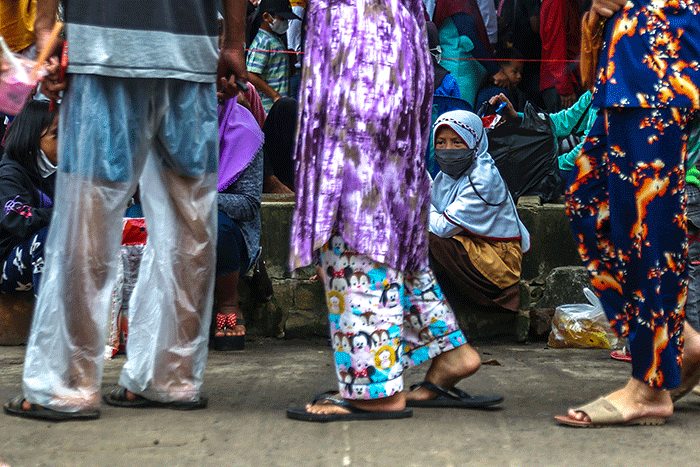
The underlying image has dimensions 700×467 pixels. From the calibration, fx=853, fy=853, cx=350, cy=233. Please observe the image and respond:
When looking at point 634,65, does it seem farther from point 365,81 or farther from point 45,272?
point 45,272

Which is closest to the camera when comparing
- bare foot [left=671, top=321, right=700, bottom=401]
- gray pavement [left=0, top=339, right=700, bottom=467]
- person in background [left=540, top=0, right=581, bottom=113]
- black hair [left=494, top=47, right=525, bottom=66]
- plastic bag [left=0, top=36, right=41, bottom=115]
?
gray pavement [left=0, top=339, right=700, bottom=467]

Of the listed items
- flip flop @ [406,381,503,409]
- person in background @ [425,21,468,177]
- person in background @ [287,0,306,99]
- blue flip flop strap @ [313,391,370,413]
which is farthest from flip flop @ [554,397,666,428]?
person in background @ [287,0,306,99]

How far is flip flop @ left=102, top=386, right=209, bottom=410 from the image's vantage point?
258 centimetres

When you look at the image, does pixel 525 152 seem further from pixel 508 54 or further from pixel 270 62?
pixel 270 62

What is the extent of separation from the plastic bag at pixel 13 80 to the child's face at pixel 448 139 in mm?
2376

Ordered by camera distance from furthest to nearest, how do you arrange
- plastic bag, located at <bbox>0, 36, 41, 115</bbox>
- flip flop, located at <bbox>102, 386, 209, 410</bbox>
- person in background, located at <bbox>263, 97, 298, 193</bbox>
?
person in background, located at <bbox>263, 97, 298, 193</bbox> → flip flop, located at <bbox>102, 386, 209, 410</bbox> → plastic bag, located at <bbox>0, 36, 41, 115</bbox>

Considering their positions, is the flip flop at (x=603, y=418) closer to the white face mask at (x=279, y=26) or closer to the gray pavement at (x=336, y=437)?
the gray pavement at (x=336, y=437)

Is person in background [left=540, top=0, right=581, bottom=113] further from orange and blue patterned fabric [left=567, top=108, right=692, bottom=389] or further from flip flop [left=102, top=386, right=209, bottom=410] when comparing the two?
flip flop [left=102, top=386, right=209, bottom=410]

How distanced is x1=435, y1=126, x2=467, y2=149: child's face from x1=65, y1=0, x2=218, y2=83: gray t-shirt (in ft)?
6.37

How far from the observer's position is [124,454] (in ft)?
6.72

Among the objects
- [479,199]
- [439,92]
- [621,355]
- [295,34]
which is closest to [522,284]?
[479,199]

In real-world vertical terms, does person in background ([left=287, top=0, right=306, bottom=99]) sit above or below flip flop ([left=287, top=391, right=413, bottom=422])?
above

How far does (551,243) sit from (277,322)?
4.97ft

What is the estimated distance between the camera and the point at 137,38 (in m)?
2.44
